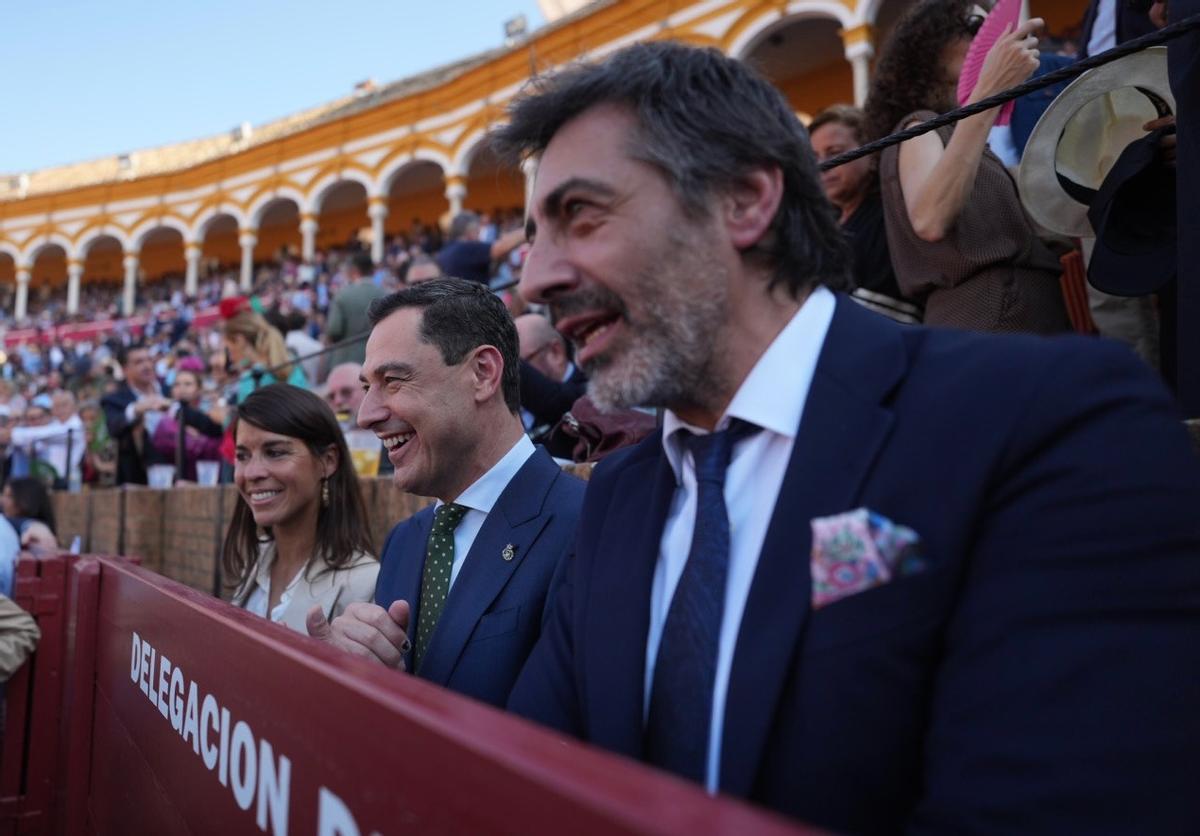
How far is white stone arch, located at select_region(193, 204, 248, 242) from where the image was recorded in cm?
2659

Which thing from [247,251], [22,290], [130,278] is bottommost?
[22,290]

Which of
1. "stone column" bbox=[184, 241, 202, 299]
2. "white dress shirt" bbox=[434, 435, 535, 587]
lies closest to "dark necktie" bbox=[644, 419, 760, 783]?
"white dress shirt" bbox=[434, 435, 535, 587]

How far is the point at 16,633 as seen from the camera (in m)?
3.01

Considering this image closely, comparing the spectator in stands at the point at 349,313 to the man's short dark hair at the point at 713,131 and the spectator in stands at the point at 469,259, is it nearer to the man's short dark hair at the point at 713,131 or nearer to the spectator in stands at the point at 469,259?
the spectator in stands at the point at 469,259

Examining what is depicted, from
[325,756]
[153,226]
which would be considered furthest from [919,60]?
[153,226]

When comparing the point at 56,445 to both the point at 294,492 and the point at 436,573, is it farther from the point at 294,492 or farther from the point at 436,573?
the point at 436,573

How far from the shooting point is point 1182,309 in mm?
1669

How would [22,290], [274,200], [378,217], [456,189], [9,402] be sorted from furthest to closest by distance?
[22,290] → [274,200] → [378,217] → [456,189] → [9,402]

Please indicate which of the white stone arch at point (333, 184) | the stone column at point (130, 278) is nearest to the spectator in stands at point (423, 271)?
the white stone arch at point (333, 184)

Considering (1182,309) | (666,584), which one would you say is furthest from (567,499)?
(1182,309)

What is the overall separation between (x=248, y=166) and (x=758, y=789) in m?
28.8

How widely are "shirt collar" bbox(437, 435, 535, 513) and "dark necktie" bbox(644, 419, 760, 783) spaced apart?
106cm

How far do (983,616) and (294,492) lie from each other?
2452 millimetres

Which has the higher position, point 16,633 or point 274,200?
point 274,200
